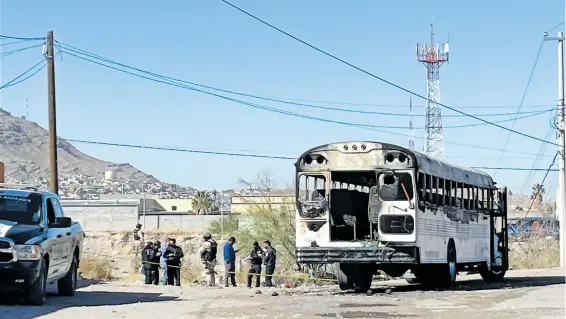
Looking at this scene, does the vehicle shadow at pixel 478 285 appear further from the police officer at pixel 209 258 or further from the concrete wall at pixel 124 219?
the concrete wall at pixel 124 219

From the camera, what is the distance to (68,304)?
52.5 feet

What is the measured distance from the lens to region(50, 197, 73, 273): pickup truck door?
54.4ft

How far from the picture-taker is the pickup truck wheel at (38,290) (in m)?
14.9

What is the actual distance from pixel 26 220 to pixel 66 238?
4.70 feet

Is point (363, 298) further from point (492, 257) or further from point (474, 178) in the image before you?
point (492, 257)

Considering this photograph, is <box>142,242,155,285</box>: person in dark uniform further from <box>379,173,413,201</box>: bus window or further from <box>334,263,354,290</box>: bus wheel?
<box>379,173,413,201</box>: bus window

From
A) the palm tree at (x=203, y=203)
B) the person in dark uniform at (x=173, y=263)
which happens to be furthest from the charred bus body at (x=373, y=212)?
the palm tree at (x=203, y=203)

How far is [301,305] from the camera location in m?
16.3

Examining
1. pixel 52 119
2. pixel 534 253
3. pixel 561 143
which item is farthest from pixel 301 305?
pixel 534 253

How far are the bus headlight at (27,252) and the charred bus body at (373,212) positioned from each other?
668 centimetres

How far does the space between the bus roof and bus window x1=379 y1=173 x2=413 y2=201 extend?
1.39 feet

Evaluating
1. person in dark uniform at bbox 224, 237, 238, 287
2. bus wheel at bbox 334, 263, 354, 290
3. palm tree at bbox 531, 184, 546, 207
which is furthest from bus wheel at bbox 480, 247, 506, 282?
palm tree at bbox 531, 184, 546, 207

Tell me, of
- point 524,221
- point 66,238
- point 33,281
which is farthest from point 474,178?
point 524,221

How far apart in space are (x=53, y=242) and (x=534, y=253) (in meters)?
27.5
